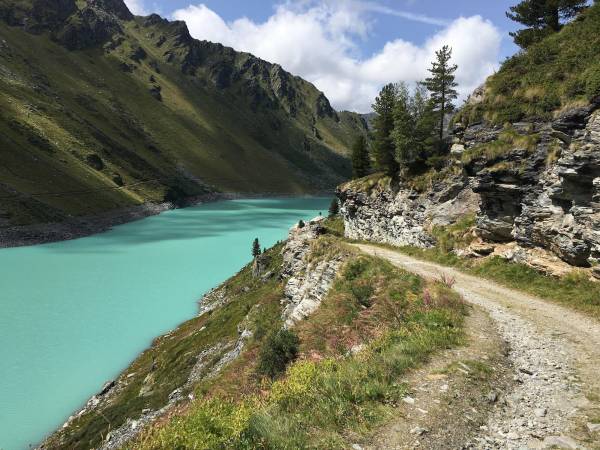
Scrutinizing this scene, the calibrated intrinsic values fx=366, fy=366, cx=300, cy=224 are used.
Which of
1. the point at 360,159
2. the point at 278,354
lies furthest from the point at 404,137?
the point at 360,159

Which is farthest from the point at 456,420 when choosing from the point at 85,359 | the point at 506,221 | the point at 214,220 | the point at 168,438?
the point at 214,220

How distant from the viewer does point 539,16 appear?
35.9 meters

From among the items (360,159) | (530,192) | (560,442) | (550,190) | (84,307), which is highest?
(360,159)

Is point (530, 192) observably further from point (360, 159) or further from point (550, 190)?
point (360, 159)

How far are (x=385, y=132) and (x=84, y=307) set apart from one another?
167 feet

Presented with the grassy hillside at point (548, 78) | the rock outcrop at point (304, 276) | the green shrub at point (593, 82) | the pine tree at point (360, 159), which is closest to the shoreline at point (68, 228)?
the pine tree at point (360, 159)

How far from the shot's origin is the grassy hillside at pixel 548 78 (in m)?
23.2

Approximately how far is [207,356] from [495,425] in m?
29.2

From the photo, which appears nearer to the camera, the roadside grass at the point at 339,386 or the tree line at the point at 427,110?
the roadside grass at the point at 339,386

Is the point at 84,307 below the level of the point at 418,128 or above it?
below

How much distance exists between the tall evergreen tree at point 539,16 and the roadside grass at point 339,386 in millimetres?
31137

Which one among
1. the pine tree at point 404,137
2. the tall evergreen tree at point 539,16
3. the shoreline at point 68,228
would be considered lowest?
the shoreline at point 68,228

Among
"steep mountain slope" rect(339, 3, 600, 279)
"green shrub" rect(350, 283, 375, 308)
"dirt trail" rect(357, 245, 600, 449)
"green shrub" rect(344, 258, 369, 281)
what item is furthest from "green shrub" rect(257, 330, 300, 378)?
"steep mountain slope" rect(339, 3, 600, 279)

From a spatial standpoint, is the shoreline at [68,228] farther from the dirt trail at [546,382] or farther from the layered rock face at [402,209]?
the dirt trail at [546,382]
